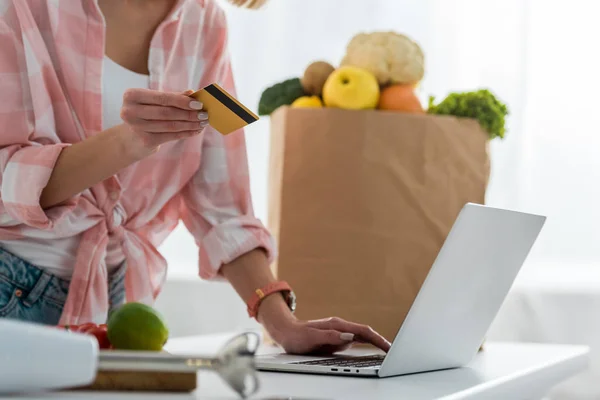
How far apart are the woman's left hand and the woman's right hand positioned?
0.35m

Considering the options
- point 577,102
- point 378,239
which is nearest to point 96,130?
point 378,239

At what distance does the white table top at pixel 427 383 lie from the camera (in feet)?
2.32

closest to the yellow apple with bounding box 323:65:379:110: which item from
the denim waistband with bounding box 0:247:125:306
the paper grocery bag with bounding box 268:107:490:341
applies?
the paper grocery bag with bounding box 268:107:490:341

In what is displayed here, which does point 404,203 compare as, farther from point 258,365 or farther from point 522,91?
point 522,91

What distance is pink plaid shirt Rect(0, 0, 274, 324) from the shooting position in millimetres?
1129

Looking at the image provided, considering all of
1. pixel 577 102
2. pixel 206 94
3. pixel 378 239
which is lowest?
pixel 378 239

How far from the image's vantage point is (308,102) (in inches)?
59.7

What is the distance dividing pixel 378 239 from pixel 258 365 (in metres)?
0.58

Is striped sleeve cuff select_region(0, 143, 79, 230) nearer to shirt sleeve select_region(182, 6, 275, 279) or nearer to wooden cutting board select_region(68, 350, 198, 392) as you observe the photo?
shirt sleeve select_region(182, 6, 275, 279)

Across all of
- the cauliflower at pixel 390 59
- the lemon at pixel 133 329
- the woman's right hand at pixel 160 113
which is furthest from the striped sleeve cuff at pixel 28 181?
the cauliflower at pixel 390 59

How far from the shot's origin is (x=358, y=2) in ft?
8.02

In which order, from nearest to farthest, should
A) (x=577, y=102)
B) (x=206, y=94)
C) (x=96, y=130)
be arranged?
(x=206, y=94) < (x=96, y=130) < (x=577, y=102)

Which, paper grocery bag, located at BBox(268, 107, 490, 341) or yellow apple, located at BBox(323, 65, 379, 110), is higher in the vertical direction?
yellow apple, located at BBox(323, 65, 379, 110)

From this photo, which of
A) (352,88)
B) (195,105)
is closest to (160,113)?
(195,105)
